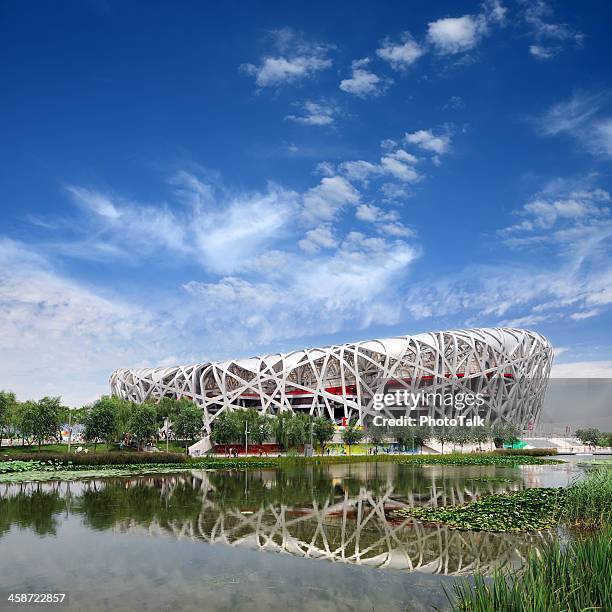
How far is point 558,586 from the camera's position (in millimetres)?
8078

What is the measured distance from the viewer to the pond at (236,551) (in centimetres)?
1070

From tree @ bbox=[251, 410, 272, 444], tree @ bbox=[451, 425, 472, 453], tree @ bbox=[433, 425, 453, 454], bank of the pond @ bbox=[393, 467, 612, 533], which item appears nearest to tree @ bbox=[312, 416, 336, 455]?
tree @ bbox=[251, 410, 272, 444]

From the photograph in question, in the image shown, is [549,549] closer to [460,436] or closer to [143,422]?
[143,422]

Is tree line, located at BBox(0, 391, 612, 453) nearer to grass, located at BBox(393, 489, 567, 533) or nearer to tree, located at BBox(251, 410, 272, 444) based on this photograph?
tree, located at BBox(251, 410, 272, 444)

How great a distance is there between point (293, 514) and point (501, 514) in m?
7.25

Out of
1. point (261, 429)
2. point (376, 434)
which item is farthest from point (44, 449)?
point (376, 434)

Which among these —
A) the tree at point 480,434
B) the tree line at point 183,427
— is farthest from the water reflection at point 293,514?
the tree at point 480,434

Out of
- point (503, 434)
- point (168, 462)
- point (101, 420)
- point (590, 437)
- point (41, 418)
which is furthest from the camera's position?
point (590, 437)

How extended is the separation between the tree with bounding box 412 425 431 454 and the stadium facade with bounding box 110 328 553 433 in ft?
31.0

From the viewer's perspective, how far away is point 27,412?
55.8 m

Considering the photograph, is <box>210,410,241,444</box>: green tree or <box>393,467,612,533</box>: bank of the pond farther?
<box>210,410,241,444</box>: green tree

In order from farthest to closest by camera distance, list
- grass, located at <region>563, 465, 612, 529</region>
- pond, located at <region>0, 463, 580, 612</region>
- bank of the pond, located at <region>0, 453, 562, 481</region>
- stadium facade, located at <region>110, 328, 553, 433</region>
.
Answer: stadium facade, located at <region>110, 328, 553, 433</region> → bank of the pond, located at <region>0, 453, 562, 481</region> → grass, located at <region>563, 465, 612, 529</region> → pond, located at <region>0, 463, 580, 612</region>

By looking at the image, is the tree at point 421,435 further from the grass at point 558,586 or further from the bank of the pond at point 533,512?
the grass at point 558,586

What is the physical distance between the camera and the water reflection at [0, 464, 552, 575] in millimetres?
14102
